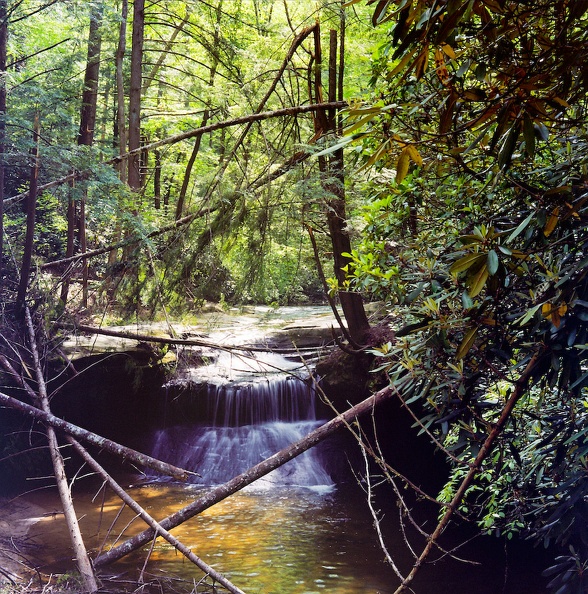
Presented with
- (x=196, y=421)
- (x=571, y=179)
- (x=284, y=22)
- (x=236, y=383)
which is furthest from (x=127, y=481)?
(x=571, y=179)

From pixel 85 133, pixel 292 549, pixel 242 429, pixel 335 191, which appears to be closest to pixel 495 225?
pixel 335 191

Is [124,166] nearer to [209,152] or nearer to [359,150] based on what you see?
[209,152]

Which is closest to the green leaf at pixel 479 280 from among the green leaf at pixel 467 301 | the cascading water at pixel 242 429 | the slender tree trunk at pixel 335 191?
the green leaf at pixel 467 301

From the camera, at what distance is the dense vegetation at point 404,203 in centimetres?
203

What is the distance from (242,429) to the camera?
1070 cm

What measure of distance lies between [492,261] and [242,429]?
30.8 ft

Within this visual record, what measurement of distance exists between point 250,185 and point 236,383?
520cm

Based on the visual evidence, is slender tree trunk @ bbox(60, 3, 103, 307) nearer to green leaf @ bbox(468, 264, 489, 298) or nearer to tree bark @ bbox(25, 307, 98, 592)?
tree bark @ bbox(25, 307, 98, 592)

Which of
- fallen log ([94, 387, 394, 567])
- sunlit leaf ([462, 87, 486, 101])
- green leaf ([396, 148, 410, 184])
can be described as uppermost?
sunlit leaf ([462, 87, 486, 101])

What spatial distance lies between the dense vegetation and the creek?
944 mm

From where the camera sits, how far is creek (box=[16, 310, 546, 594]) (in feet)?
20.6

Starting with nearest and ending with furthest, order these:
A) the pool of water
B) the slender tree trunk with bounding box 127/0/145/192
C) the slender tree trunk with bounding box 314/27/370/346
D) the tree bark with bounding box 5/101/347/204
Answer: the pool of water → the tree bark with bounding box 5/101/347/204 → the slender tree trunk with bounding box 314/27/370/346 → the slender tree trunk with bounding box 127/0/145/192

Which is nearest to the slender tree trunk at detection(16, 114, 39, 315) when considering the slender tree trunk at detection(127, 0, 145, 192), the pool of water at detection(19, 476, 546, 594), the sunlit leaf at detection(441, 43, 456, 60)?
the pool of water at detection(19, 476, 546, 594)

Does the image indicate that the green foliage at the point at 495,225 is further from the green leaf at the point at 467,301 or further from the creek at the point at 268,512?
the creek at the point at 268,512
